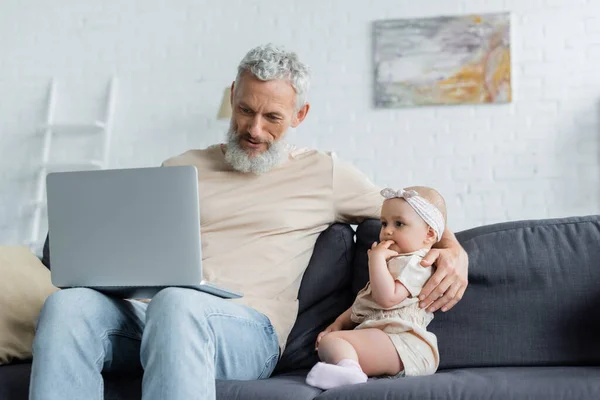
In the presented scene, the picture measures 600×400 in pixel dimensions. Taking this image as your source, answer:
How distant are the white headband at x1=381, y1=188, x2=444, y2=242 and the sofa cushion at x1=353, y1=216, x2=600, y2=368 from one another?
0.13 meters

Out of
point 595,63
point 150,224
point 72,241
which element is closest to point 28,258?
point 72,241

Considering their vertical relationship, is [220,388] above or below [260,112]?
below

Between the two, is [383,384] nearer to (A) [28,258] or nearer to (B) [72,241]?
(B) [72,241]

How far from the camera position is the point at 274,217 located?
2201 mm

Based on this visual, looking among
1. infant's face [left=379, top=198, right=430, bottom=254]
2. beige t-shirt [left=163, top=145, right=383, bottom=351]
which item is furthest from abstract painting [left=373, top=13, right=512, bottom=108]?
infant's face [left=379, top=198, right=430, bottom=254]

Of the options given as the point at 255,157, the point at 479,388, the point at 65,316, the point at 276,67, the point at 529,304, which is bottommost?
the point at 479,388

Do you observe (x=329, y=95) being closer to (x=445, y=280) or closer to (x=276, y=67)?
(x=276, y=67)

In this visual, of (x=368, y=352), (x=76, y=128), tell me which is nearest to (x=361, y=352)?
(x=368, y=352)

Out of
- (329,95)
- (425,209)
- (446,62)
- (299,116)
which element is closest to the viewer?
(425,209)

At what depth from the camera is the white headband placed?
2.05 meters

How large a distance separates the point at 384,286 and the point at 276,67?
745 mm

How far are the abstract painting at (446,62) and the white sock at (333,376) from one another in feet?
9.85

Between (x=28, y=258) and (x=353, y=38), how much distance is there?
2.92 metres

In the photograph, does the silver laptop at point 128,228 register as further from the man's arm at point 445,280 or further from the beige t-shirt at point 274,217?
the man's arm at point 445,280
